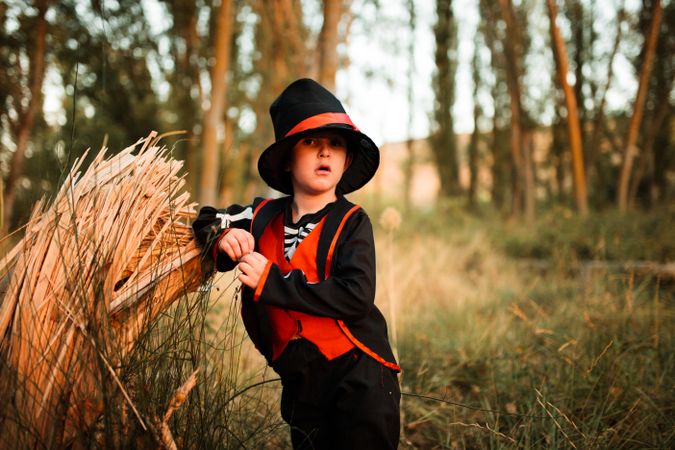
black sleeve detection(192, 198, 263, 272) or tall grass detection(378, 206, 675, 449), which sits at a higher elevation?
black sleeve detection(192, 198, 263, 272)

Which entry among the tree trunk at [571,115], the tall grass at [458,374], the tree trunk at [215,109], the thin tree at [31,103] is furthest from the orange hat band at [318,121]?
the tree trunk at [571,115]

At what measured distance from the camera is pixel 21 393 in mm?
1318

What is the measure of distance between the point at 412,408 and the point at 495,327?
4.38 ft

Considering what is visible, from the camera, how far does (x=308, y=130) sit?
5.42ft

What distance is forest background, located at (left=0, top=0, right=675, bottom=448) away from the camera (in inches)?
99.0

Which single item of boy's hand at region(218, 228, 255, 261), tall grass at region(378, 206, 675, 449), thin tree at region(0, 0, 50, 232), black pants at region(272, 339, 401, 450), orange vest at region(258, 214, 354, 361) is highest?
thin tree at region(0, 0, 50, 232)

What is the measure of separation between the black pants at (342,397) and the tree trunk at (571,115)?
8.95 m

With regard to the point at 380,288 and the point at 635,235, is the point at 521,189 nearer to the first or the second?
the point at 635,235

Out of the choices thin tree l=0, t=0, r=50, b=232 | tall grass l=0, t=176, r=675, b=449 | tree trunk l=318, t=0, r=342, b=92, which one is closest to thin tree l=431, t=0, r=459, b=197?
tree trunk l=318, t=0, r=342, b=92

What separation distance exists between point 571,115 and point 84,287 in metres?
9.83

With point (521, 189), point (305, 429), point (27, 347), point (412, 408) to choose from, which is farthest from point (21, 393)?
point (521, 189)

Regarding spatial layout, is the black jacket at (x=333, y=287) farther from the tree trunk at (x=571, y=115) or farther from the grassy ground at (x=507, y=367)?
the tree trunk at (x=571, y=115)

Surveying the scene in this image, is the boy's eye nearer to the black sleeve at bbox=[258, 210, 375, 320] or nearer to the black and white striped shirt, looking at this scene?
the black and white striped shirt

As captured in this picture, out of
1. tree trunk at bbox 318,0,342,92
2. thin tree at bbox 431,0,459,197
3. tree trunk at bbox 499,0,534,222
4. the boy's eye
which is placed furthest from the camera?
thin tree at bbox 431,0,459,197
